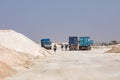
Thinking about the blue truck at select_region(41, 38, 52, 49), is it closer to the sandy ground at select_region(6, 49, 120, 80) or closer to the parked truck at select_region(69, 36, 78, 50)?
the parked truck at select_region(69, 36, 78, 50)

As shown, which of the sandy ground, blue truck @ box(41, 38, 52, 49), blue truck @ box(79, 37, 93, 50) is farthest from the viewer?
blue truck @ box(41, 38, 52, 49)

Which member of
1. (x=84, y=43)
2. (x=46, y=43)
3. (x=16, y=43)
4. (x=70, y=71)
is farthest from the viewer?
(x=46, y=43)

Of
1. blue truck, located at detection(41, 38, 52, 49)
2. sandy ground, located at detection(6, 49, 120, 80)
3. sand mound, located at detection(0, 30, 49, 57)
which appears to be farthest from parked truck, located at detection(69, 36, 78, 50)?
sandy ground, located at detection(6, 49, 120, 80)

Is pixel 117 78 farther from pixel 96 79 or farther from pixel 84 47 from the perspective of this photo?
pixel 84 47

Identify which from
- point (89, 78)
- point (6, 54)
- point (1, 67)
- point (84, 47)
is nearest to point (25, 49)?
point (6, 54)

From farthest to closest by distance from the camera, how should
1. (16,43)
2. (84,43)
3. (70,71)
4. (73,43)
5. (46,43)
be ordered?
(46,43)
(73,43)
(84,43)
(16,43)
(70,71)

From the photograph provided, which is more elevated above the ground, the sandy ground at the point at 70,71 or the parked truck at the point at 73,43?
the parked truck at the point at 73,43

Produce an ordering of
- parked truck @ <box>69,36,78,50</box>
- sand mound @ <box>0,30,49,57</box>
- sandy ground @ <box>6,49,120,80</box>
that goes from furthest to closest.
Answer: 1. parked truck @ <box>69,36,78,50</box>
2. sand mound @ <box>0,30,49,57</box>
3. sandy ground @ <box>6,49,120,80</box>

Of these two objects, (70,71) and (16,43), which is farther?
(16,43)

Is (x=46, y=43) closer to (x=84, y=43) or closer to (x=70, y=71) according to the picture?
(x=84, y=43)

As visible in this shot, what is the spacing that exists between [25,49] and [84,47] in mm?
39758

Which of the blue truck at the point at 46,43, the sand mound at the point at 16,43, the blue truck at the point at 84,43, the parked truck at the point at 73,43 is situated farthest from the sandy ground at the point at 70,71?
the blue truck at the point at 46,43

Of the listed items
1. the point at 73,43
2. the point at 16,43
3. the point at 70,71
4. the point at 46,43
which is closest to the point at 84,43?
the point at 73,43

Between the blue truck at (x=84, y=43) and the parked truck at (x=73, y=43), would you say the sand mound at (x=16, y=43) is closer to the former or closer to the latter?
the blue truck at (x=84, y=43)
